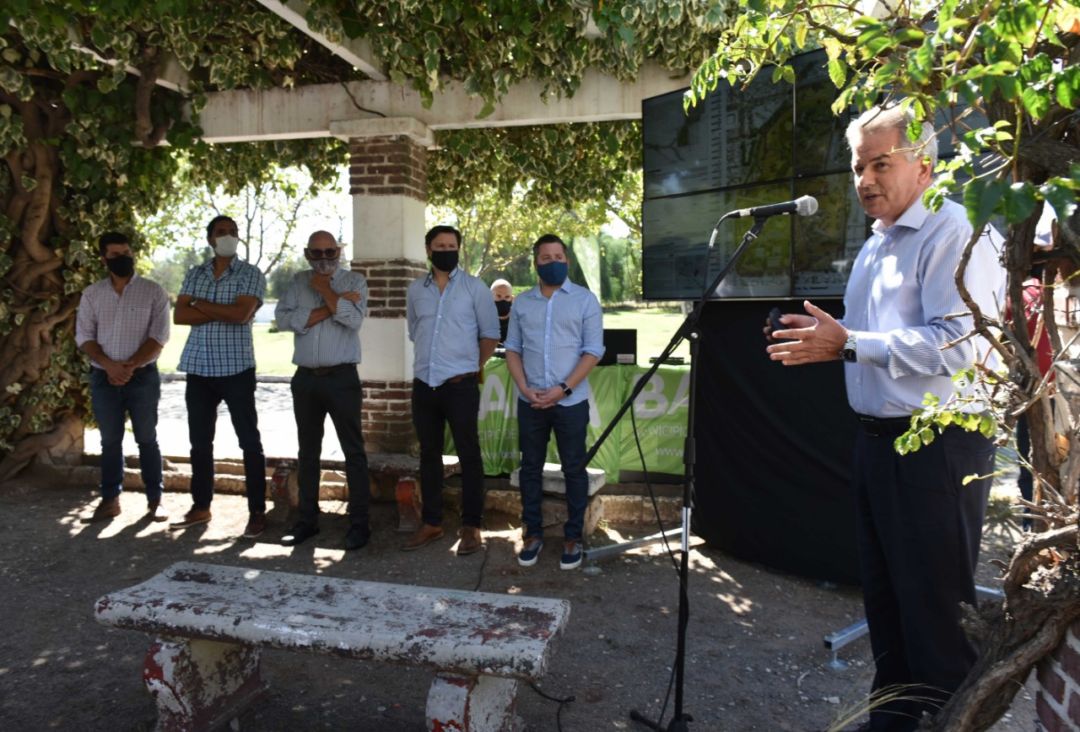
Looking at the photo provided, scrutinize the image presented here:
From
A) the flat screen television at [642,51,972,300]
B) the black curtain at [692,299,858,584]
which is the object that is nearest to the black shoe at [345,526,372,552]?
the black curtain at [692,299,858,584]

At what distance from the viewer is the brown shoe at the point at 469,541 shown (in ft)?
17.2

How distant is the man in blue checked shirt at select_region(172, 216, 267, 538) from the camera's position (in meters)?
5.51

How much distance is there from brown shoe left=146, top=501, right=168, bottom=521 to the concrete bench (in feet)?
9.90

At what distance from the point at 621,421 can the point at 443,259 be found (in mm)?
1967

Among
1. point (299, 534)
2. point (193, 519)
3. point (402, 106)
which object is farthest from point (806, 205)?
point (193, 519)

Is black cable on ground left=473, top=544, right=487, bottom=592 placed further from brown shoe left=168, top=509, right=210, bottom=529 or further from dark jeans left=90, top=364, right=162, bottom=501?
dark jeans left=90, top=364, right=162, bottom=501

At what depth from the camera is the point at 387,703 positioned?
3.29 metres

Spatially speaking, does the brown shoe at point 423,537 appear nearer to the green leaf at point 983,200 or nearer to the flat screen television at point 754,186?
the flat screen television at point 754,186

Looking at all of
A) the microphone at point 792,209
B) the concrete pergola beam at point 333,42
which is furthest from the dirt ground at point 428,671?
the concrete pergola beam at point 333,42

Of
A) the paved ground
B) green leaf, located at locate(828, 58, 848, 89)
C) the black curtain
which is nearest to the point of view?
green leaf, located at locate(828, 58, 848, 89)

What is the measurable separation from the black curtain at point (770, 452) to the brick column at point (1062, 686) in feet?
8.47

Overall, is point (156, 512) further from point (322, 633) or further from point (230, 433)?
point (322, 633)

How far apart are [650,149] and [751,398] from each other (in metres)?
1.63

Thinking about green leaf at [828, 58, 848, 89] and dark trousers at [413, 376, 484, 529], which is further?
dark trousers at [413, 376, 484, 529]
